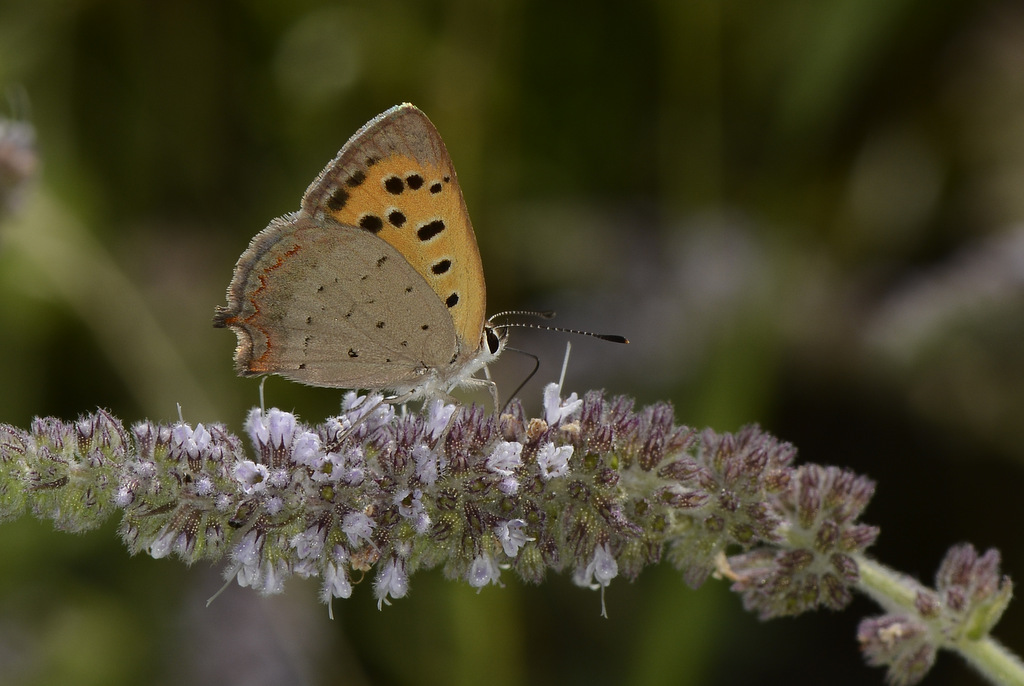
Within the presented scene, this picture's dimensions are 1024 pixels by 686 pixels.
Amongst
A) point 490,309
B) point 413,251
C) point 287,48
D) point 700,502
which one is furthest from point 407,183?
point 287,48

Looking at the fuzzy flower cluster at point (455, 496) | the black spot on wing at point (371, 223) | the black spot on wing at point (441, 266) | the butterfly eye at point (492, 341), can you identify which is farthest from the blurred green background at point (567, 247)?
the black spot on wing at point (371, 223)

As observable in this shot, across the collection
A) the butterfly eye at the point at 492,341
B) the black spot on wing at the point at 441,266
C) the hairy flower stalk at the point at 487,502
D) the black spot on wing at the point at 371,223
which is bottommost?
the hairy flower stalk at the point at 487,502

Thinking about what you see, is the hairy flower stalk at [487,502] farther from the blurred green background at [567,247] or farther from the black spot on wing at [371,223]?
the blurred green background at [567,247]

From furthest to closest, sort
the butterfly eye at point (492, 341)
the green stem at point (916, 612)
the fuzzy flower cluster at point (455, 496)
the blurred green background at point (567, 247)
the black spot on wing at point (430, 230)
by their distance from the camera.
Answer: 1. the blurred green background at point (567, 247)
2. the butterfly eye at point (492, 341)
3. the black spot on wing at point (430, 230)
4. the green stem at point (916, 612)
5. the fuzzy flower cluster at point (455, 496)

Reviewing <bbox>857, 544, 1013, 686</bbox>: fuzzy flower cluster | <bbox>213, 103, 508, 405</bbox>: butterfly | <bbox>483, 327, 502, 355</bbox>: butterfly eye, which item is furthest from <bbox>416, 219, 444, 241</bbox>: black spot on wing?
<bbox>857, 544, 1013, 686</bbox>: fuzzy flower cluster

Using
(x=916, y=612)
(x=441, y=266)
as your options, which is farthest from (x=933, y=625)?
(x=441, y=266)

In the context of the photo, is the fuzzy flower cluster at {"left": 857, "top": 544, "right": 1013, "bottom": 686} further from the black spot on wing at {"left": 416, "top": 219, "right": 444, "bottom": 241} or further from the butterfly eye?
the black spot on wing at {"left": 416, "top": 219, "right": 444, "bottom": 241}

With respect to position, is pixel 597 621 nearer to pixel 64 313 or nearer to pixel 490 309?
pixel 490 309

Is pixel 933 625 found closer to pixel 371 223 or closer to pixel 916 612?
pixel 916 612
